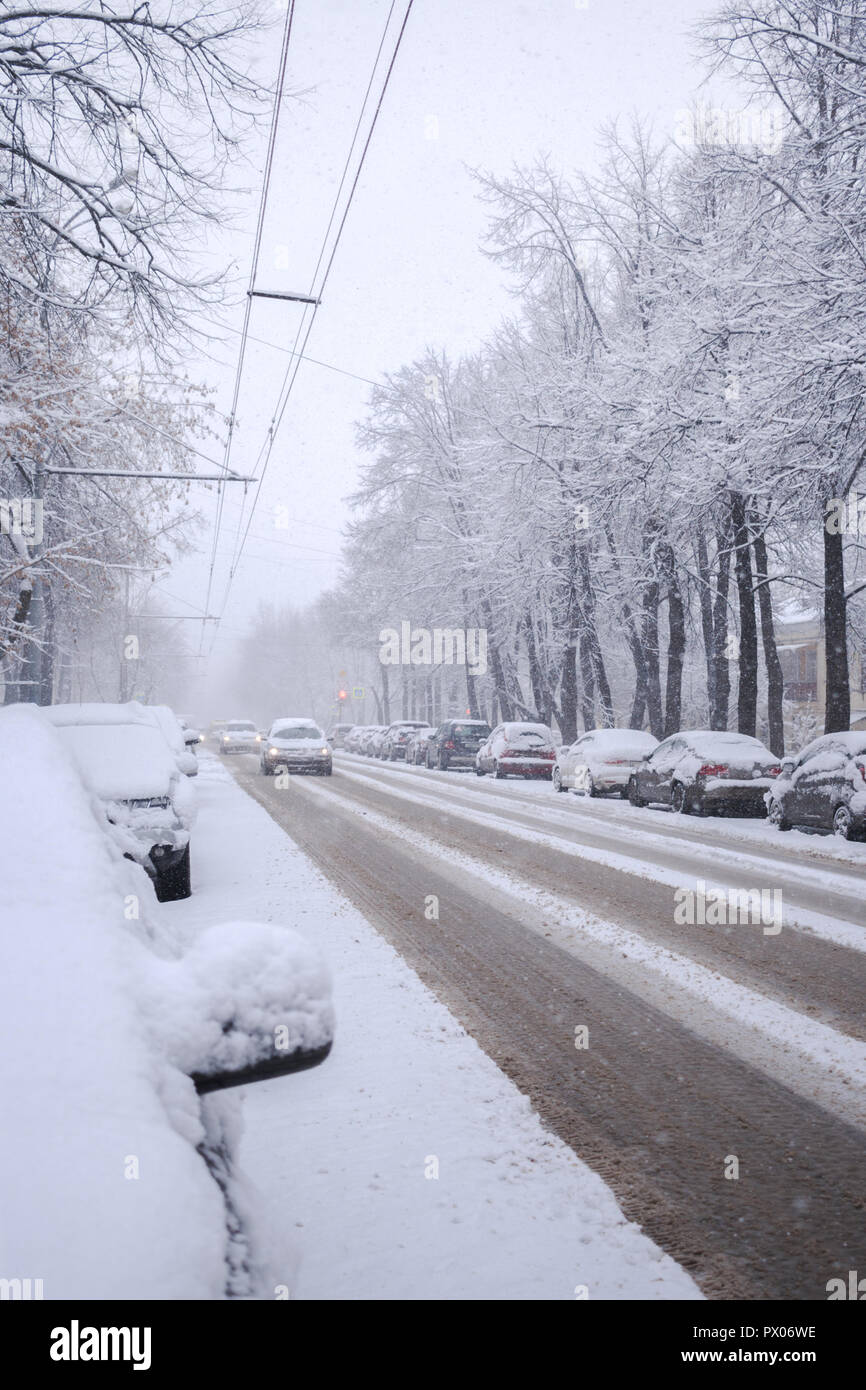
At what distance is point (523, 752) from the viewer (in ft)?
89.5

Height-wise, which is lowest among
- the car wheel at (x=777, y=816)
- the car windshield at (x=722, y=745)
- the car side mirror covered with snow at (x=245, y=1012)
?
the car wheel at (x=777, y=816)

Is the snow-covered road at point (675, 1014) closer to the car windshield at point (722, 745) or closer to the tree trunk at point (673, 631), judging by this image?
the car windshield at point (722, 745)

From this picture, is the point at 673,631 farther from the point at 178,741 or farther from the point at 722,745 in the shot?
the point at 178,741

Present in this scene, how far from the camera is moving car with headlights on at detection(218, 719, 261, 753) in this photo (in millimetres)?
46156

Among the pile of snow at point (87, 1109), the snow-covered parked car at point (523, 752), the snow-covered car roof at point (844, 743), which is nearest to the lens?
the pile of snow at point (87, 1109)

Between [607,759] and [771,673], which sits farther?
[771,673]

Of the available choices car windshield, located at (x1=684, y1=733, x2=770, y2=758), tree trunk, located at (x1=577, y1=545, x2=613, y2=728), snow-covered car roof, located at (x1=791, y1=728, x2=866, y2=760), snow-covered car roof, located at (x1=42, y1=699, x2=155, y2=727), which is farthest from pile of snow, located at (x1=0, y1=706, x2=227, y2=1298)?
tree trunk, located at (x1=577, y1=545, x2=613, y2=728)

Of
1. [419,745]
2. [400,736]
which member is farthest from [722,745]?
[400,736]

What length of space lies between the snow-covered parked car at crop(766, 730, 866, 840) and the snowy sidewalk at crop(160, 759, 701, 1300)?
9.52 meters

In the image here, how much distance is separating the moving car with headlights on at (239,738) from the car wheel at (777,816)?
33385 mm

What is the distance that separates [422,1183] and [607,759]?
18.7 meters

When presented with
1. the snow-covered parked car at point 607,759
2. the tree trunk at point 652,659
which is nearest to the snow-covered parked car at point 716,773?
the snow-covered parked car at point 607,759

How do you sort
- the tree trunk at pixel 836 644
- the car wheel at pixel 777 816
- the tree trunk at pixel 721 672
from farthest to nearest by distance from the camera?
the tree trunk at pixel 721 672, the tree trunk at pixel 836 644, the car wheel at pixel 777 816

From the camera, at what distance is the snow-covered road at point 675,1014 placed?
3.21 m
